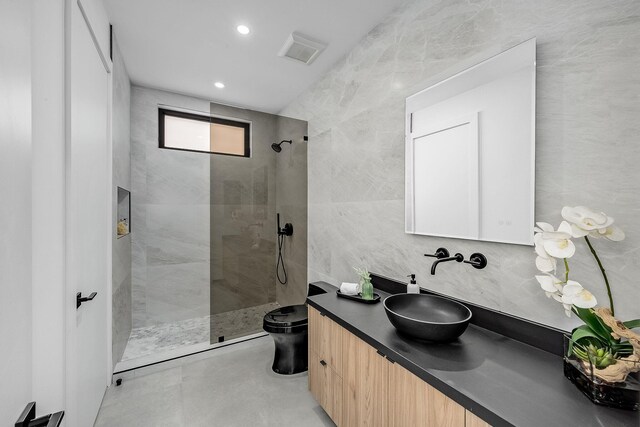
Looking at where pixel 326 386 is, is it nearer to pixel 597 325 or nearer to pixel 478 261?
pixel 478 261

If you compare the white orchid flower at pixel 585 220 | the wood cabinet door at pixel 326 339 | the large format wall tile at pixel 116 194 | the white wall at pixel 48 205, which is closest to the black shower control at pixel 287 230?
the wood cabinet door at pixel 326 339

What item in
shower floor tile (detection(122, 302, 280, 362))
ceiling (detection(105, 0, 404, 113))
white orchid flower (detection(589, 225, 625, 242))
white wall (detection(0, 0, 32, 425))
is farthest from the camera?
shower floor tile (detection(122, 302, 280, 362))

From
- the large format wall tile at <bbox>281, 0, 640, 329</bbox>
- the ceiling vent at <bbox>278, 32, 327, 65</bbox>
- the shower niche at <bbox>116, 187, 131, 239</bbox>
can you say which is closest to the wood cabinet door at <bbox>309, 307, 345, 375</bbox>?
the large format wall tile at <bbox>281, 0, 640, 329</bbox>

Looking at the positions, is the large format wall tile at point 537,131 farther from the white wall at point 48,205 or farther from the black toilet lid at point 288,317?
the white wall at point 48,205

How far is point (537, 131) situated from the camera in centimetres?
112

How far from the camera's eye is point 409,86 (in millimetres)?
1715

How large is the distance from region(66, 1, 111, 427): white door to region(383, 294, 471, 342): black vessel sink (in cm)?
151

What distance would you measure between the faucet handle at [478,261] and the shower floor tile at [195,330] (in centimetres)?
208

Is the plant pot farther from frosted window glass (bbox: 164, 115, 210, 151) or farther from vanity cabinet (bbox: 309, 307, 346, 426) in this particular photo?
frosted window glass (bbox: 164, 115, 210, 151)

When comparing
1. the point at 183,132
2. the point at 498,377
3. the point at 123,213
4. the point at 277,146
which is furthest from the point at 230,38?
the point at 498,377

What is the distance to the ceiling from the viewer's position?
1784mm

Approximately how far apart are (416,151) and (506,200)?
2.01 feet

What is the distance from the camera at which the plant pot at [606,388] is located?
0.75m

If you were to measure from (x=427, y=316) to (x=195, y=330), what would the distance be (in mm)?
2454
